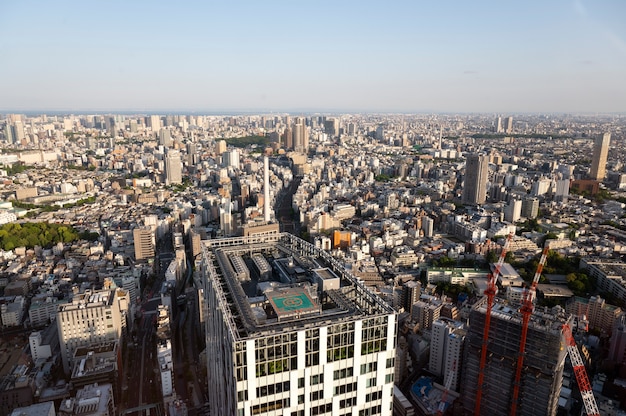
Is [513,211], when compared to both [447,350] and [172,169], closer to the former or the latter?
[447,350]

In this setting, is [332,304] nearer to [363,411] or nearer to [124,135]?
[363,411]

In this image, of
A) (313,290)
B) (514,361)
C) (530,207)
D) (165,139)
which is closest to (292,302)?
(313,290)

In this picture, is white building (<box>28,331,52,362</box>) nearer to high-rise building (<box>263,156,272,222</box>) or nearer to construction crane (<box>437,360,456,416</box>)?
high-rise building (<box>263,156,272,222</box>)

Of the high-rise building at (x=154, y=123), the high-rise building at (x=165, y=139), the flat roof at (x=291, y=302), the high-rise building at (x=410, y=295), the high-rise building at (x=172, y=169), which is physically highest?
the flat roof at (x=291, y=302)

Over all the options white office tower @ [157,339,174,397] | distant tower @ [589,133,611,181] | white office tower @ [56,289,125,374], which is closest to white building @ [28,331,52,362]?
white office tower @ [56,289,125,374]

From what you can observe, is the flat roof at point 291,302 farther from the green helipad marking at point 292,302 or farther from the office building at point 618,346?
the office building at point 618,346

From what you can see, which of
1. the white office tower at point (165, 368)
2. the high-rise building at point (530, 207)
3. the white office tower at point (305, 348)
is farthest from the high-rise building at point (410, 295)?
the high-rise building at point (530, 207)
